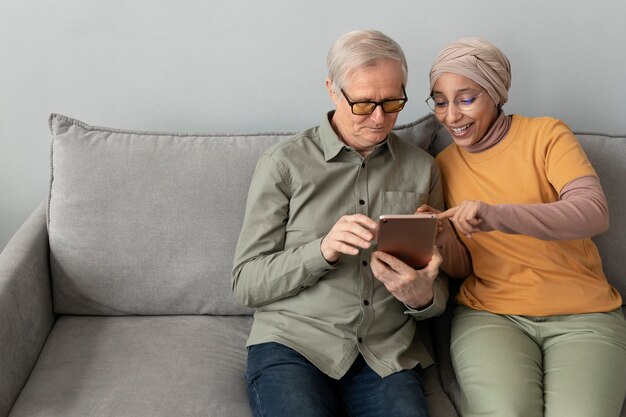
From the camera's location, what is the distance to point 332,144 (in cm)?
195

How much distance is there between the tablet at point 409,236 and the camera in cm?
165

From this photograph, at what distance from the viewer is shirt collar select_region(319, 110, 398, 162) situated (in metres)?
1.94

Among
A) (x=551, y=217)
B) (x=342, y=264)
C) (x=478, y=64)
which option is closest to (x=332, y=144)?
(x=342, y=264)

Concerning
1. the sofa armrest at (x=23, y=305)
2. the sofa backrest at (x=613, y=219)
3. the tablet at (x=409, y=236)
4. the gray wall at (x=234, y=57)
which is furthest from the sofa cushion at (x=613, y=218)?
the sofa armrest at (x=23, y=305)

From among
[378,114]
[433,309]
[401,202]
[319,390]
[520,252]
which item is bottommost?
[319,390]

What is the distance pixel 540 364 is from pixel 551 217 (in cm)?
37

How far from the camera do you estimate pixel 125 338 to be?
210cm

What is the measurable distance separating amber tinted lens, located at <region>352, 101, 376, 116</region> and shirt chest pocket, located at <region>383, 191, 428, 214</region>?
0.25m

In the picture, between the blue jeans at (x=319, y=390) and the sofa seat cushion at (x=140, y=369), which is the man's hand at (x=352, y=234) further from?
the sofa seat cushion at (x=140, y=369)

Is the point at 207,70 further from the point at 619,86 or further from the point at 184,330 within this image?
the point at 619,86

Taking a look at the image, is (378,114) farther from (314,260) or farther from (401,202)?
(314,260)

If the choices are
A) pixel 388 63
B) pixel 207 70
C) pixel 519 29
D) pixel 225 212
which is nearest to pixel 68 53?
pixel 207 70

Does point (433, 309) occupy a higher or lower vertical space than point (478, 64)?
lower

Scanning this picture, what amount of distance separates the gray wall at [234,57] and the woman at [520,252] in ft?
1.40
